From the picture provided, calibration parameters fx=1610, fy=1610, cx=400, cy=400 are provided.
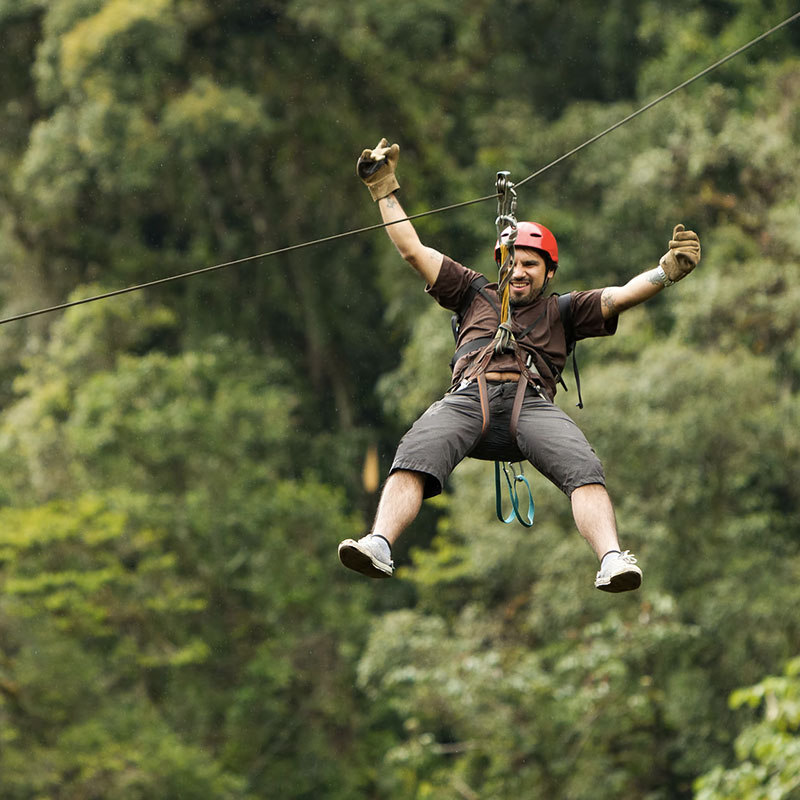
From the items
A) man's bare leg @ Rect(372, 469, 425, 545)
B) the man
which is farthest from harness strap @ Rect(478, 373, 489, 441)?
man's bare leg @ Rect(372, 469, 425, 545)

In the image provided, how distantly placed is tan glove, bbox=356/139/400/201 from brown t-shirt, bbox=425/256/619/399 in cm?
30

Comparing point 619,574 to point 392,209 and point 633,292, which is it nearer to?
point 633,292

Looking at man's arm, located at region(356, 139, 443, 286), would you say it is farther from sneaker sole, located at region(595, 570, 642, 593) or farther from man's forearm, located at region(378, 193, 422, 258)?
sneaker sole, located at region(595, 570, 642, 593)

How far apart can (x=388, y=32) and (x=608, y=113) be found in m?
2.94

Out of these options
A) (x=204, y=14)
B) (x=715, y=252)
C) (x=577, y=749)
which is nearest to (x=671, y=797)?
(x=577, y=749)

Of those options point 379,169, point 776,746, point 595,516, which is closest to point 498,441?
point 595,516

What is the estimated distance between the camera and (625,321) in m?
16.3

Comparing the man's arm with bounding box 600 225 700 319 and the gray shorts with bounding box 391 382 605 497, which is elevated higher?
the man's arm with bounding box 600 225 700 319

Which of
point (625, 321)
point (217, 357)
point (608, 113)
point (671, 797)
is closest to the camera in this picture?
point (671, 797)

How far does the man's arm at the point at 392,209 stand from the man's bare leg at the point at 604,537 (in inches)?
37.2

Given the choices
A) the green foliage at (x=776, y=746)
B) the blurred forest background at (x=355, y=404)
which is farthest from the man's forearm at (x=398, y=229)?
the blurred forest background at (x=355, y=404)

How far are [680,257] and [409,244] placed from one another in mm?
859

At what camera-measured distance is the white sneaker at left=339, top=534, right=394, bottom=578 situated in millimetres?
4449

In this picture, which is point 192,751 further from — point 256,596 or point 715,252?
point 715,252
